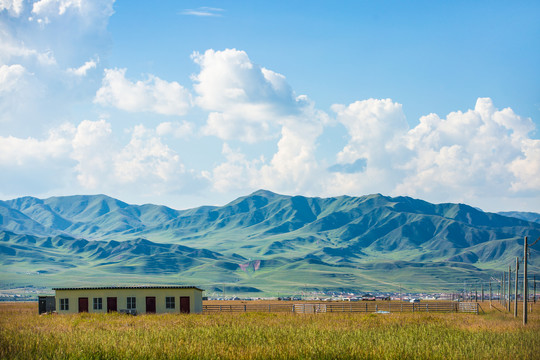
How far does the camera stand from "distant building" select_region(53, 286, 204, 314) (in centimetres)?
6166

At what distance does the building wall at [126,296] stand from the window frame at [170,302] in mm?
198

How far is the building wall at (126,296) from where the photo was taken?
202ft

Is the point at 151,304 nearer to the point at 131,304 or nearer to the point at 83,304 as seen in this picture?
the point at 131,304

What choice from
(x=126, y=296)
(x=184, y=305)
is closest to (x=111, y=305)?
(x=126, y=296)

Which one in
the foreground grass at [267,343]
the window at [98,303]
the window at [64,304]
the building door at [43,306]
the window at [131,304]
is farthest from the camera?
the building door at [43,306]

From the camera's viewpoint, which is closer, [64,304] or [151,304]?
[151,304]

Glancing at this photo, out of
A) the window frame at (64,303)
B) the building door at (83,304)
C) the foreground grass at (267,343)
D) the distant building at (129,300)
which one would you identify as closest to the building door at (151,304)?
the distant building at (129,300)

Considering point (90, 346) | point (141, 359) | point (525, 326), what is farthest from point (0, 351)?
point (525, 326)

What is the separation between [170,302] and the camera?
61781mm

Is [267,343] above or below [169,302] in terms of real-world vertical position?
above

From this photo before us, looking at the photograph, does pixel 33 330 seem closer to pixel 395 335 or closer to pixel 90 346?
pixel 90 346

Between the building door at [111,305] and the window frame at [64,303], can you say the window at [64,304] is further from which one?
the building door at [111,305]

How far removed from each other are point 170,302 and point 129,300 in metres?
3.97

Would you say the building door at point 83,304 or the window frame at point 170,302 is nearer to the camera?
the window frame at point 170,302
